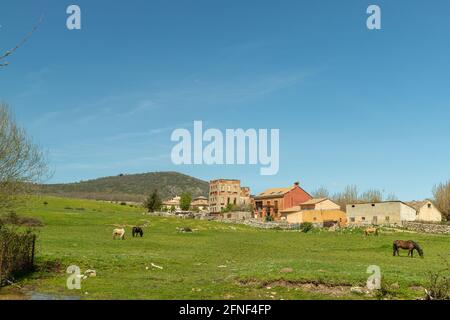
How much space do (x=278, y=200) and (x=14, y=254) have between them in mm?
110451

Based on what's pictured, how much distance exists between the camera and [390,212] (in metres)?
93.2

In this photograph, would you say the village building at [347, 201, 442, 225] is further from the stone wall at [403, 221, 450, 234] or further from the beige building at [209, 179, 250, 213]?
the beige building at [209, 179, 250, 213]

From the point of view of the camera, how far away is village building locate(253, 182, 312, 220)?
128 m

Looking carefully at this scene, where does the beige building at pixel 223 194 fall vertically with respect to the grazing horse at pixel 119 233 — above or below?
above

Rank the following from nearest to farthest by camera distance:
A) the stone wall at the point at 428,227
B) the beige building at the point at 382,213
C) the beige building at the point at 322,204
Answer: the stone wall at the point at 428,227, the beige building at the point at 382,213, the beige building at the point at 322,204

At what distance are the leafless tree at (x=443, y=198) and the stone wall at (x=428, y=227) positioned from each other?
123ft

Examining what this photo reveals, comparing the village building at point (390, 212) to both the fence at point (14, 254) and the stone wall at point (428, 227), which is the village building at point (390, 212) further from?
the fence at point (14, 254)

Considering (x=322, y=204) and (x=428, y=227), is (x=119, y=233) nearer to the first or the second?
(x=428, y=227)

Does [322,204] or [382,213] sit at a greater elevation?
[322,204]

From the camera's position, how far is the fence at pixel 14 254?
1963cm

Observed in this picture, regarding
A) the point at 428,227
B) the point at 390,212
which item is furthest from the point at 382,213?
the point at 428,227

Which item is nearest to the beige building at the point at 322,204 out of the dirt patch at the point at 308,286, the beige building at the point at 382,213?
the beige building at the point at 382,213
